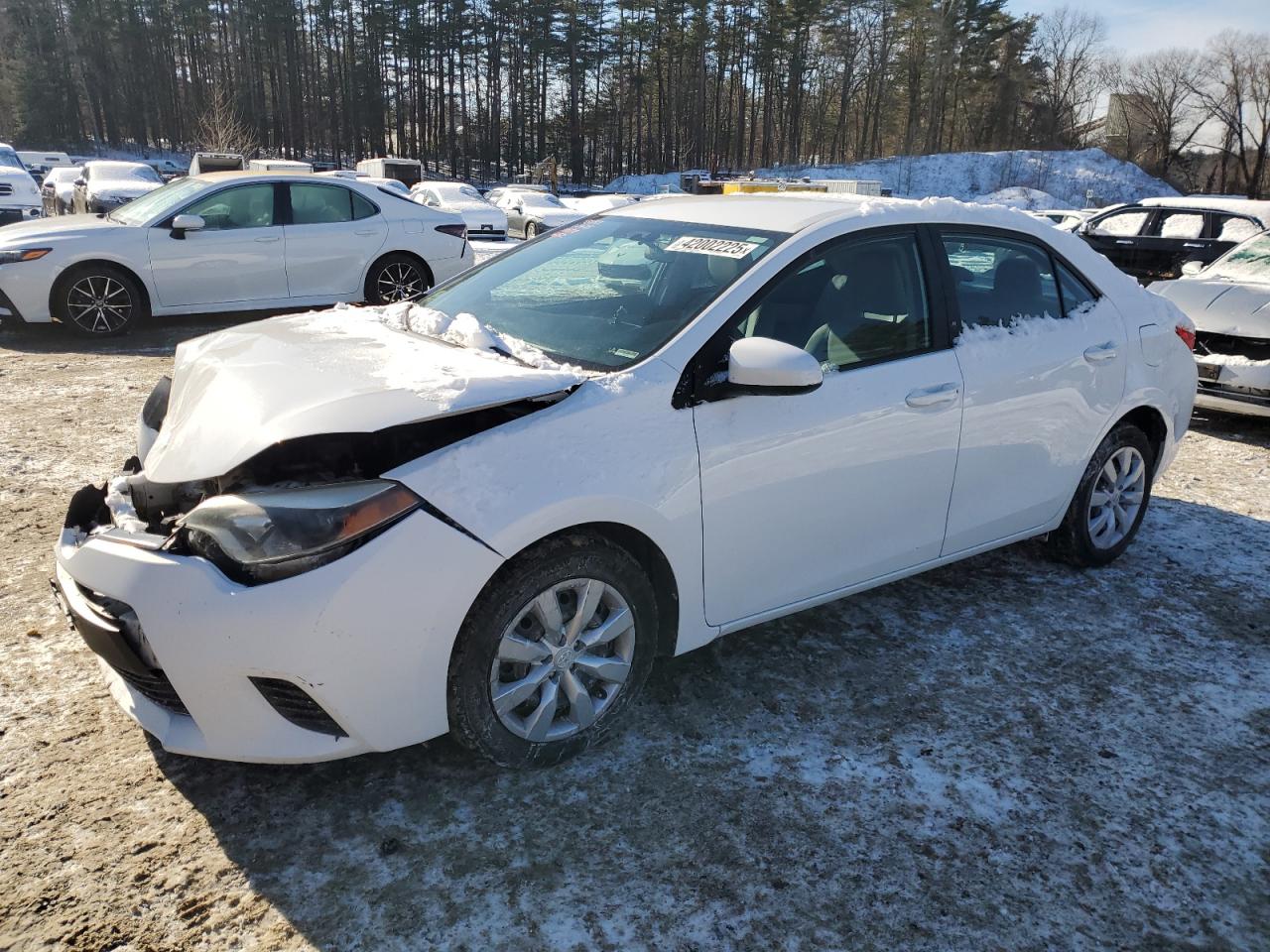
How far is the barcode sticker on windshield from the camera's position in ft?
10.3

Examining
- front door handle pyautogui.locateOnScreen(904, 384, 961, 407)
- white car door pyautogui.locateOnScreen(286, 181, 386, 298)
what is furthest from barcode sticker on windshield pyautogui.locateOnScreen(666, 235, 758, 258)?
white car door pyautogui.locateOnScreen(286, 181, 386, 298)

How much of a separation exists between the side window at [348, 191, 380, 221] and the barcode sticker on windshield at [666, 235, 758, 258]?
23.2 ft

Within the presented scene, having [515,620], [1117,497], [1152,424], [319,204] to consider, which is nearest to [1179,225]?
[1152,424]

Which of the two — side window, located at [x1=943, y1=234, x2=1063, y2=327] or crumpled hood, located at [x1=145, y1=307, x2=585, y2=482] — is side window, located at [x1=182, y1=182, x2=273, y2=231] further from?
side window, located at [x1=943, y1=234, x2=1063, y2=327]

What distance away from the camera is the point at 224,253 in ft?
28.9

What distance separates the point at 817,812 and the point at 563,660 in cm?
81

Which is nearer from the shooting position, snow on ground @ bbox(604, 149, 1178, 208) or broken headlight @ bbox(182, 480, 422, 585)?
broken headlight @ bbox(182, 480, 422, 585)

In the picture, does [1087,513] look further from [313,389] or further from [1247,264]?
[1247,264]

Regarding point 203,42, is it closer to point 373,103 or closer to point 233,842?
point 373,103

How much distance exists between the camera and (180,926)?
212cm

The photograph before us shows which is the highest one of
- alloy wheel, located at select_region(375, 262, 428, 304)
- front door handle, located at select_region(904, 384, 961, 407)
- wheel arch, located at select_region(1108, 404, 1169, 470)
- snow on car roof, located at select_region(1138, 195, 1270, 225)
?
snow on car roof, located at select_region(1138, 195, 1270, 225)

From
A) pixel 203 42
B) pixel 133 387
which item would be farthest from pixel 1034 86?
pixel 133 387

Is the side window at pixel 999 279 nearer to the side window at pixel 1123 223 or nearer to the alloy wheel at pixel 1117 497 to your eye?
the alloy wheel at pixel 1117 497

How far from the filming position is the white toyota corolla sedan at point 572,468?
227 centimetres
